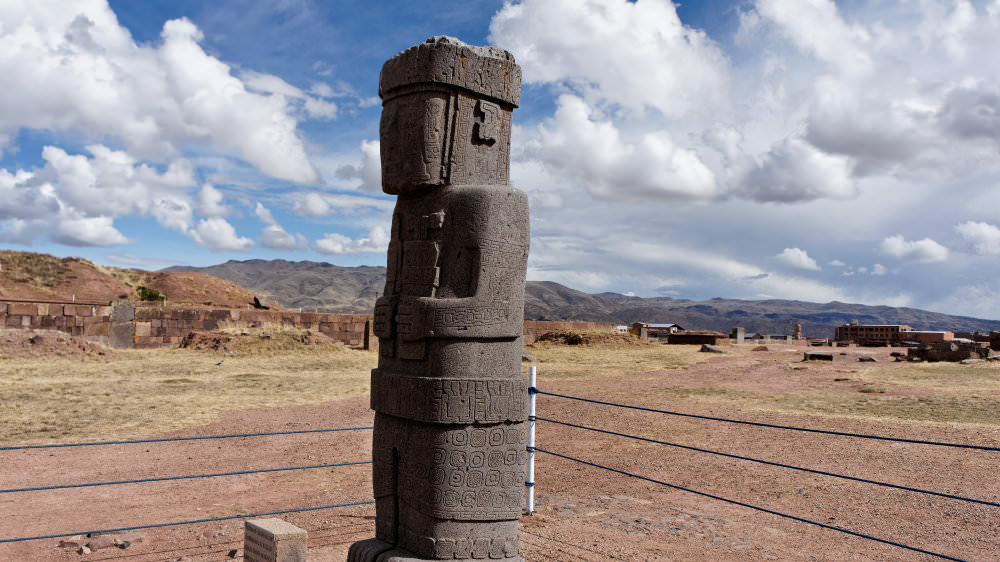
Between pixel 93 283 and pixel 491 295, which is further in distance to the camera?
pixel 93 283

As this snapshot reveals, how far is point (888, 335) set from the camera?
42.9 metres

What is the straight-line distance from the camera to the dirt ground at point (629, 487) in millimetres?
5895

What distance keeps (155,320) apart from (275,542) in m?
22.1

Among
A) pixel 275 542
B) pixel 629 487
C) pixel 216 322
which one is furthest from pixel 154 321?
pixel 275 542

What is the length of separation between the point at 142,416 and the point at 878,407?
42.1 feet

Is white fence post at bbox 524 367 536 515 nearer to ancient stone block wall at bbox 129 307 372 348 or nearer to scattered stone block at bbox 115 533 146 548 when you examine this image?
scattered stone block at bbox 115 533 146 548

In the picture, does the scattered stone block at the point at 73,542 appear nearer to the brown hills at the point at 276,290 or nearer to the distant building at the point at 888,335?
the brown hills at the point at 276,290

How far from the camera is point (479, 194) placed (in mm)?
4727

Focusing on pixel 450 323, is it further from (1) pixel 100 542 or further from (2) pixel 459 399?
(1) pixel 100 542

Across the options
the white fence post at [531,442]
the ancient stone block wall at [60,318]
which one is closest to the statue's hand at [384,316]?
the white fence post at [531,442]

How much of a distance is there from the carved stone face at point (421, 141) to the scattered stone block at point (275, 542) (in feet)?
8.17

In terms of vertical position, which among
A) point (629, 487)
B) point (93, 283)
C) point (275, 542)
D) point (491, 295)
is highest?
point (93, 283)

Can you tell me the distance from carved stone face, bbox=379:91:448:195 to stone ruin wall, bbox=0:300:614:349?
71.7 ft

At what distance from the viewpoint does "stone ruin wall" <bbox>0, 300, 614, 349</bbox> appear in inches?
878
